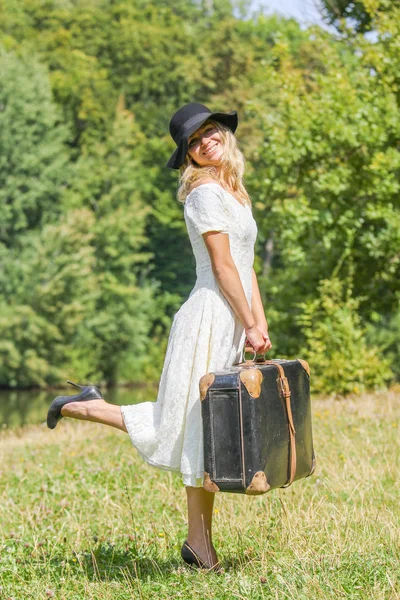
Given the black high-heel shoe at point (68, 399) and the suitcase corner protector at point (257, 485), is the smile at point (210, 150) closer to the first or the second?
the black high-heel shoe at point (68, 399)

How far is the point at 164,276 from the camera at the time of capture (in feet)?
139

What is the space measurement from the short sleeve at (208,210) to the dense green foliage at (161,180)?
945 cm

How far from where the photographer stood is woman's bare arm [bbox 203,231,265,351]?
4199mm

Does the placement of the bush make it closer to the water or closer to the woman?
the water

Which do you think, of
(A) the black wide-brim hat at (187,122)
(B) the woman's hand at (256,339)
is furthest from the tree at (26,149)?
(B) the woman's hand at (256,339)

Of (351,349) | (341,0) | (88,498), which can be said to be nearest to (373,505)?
(88,498)

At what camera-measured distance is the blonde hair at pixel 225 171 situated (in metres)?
4.43

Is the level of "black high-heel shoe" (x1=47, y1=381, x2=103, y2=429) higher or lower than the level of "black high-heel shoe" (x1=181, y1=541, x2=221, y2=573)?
higher

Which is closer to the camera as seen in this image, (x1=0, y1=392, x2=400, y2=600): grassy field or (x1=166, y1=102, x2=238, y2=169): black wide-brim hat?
(x1=0, y1=392, x2=400, y2=600): grassy field

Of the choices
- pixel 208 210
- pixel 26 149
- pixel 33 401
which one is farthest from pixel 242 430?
pixel 26 149

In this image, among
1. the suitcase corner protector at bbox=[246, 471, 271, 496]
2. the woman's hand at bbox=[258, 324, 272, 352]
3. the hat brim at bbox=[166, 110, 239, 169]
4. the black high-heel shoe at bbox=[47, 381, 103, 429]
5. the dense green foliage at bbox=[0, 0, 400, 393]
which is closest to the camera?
the suitcase corner protector at bbox=[246, 471, 271, 496]

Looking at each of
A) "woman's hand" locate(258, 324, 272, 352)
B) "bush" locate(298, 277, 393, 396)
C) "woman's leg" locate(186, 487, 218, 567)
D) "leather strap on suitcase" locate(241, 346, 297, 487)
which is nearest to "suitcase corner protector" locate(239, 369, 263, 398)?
"leather strap on suitcase" locate(241, 346, 297, 487)

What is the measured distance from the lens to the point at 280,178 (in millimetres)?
15266

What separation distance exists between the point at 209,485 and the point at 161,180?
3948cm
